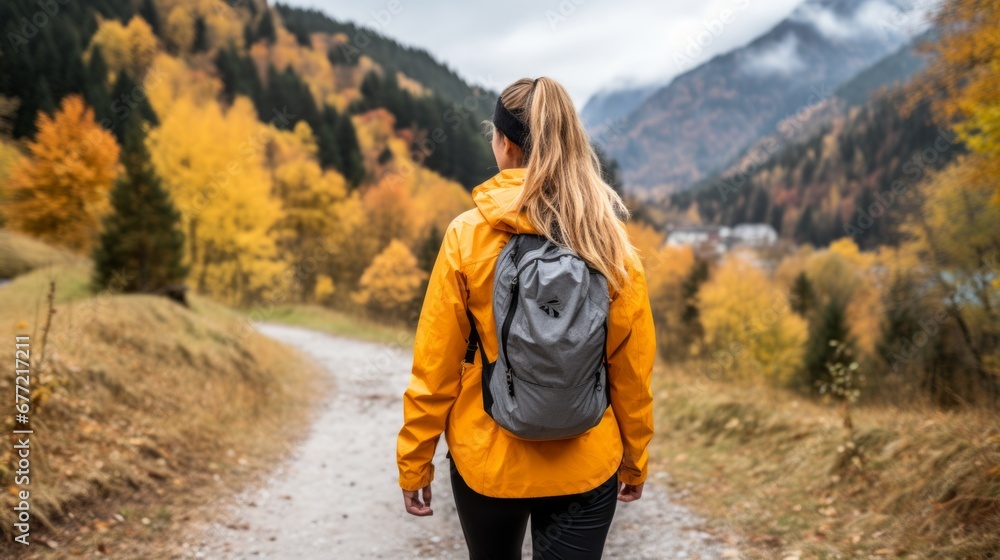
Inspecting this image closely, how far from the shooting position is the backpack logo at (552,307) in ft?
5.23

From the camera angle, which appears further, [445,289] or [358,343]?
[358,343]

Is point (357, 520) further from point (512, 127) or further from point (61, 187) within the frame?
point (61, 187)

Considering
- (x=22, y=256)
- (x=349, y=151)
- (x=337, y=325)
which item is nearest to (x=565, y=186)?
(x=22, y=256)

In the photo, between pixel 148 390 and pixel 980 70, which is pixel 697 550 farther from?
pixel 980 70

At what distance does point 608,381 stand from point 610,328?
212 mm

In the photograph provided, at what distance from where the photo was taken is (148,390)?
629 centimetres

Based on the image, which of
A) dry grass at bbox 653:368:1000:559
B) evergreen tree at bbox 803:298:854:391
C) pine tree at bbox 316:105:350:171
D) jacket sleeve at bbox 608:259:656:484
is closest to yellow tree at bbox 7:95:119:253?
dry grass at bbox 653:368:1000:559

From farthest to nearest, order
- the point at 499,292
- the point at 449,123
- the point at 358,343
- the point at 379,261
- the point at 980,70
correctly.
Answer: the point at 449,123, the point at 379,261, the point at 358,343, the point at 980,70, the point at 499,292

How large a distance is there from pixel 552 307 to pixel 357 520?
13.0ft

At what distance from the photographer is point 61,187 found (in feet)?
62.2

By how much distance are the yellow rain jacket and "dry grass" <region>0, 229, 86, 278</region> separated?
48.3ft

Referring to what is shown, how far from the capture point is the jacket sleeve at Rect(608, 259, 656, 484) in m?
1.76

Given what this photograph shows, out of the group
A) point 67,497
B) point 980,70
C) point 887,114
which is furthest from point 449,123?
point 887,114

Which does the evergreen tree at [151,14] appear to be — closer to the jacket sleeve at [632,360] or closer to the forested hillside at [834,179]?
the forested hillside at [834,179]
